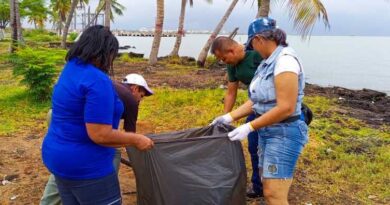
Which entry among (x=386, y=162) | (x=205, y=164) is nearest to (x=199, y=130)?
(x=205, y=164)

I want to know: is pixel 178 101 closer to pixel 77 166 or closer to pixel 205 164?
pixel 205 164

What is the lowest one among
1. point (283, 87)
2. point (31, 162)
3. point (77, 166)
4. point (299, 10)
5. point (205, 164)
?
point (31, 162)

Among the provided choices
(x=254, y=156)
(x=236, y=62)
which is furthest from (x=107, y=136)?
(x=254, y=156)

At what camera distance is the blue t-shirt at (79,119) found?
2.03m

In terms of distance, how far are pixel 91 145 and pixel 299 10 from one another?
338 inches

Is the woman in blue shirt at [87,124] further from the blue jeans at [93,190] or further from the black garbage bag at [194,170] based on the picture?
the black garbage bag at [194,170]

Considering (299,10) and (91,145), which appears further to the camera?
(299,10)

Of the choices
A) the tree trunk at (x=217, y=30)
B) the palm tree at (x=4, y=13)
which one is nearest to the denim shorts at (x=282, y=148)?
the tree trunk at (x=217, y=30)

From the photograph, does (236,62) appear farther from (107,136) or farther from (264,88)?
(107,136)

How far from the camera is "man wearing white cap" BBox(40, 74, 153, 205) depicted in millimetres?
2830

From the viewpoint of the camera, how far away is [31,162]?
201 inches

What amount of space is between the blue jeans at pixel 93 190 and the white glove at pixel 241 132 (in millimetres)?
846

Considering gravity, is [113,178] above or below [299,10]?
below

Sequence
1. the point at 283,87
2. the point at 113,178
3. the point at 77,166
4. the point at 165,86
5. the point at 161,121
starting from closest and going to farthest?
the point at 77,166 < the point at 113,178 < the point at 283,87 < the point at 161,121 < the point at 165,86
